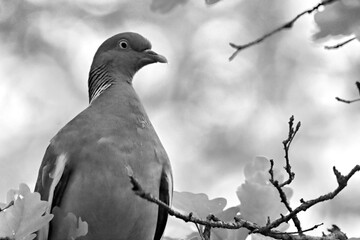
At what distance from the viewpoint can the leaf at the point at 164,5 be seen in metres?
1.26

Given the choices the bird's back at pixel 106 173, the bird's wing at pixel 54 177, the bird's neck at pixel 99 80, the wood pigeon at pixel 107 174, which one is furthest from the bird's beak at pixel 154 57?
the bird's wing at pixel 54 177

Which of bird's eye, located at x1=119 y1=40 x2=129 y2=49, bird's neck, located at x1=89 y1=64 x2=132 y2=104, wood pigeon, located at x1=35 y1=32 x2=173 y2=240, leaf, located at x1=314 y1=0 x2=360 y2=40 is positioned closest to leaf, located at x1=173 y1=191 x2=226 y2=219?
wood pigeon, located at x1=35 y1=32 x2=173 y2=240

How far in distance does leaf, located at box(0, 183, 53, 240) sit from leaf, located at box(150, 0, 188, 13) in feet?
3.34

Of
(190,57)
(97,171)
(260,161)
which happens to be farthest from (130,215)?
(190,57)

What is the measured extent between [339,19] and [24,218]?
1.15 m

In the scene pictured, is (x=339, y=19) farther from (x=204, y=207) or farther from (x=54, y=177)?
(x=54, y=177)

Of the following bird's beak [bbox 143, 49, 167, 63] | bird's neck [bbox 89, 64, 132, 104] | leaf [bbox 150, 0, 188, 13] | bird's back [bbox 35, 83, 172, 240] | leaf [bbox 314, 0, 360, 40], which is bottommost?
leaf [bbox 150, 0, 188, 13]

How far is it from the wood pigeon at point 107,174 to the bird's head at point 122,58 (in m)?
0.61

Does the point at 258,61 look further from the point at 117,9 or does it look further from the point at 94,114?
the point at 94,114

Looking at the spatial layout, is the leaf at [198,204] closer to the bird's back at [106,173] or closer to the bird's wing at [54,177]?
the bird's back at [106,173]

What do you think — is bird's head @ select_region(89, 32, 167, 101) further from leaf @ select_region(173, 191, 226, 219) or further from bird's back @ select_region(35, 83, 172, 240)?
leaf @ select_region(173, 191, 226, 219)

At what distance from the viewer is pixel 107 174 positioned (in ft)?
10.0

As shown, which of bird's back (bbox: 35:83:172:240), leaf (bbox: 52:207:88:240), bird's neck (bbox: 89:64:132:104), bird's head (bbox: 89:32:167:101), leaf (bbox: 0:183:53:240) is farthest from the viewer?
bird's head (bbox: 89:32:167:101)

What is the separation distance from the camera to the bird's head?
13.4 feet
